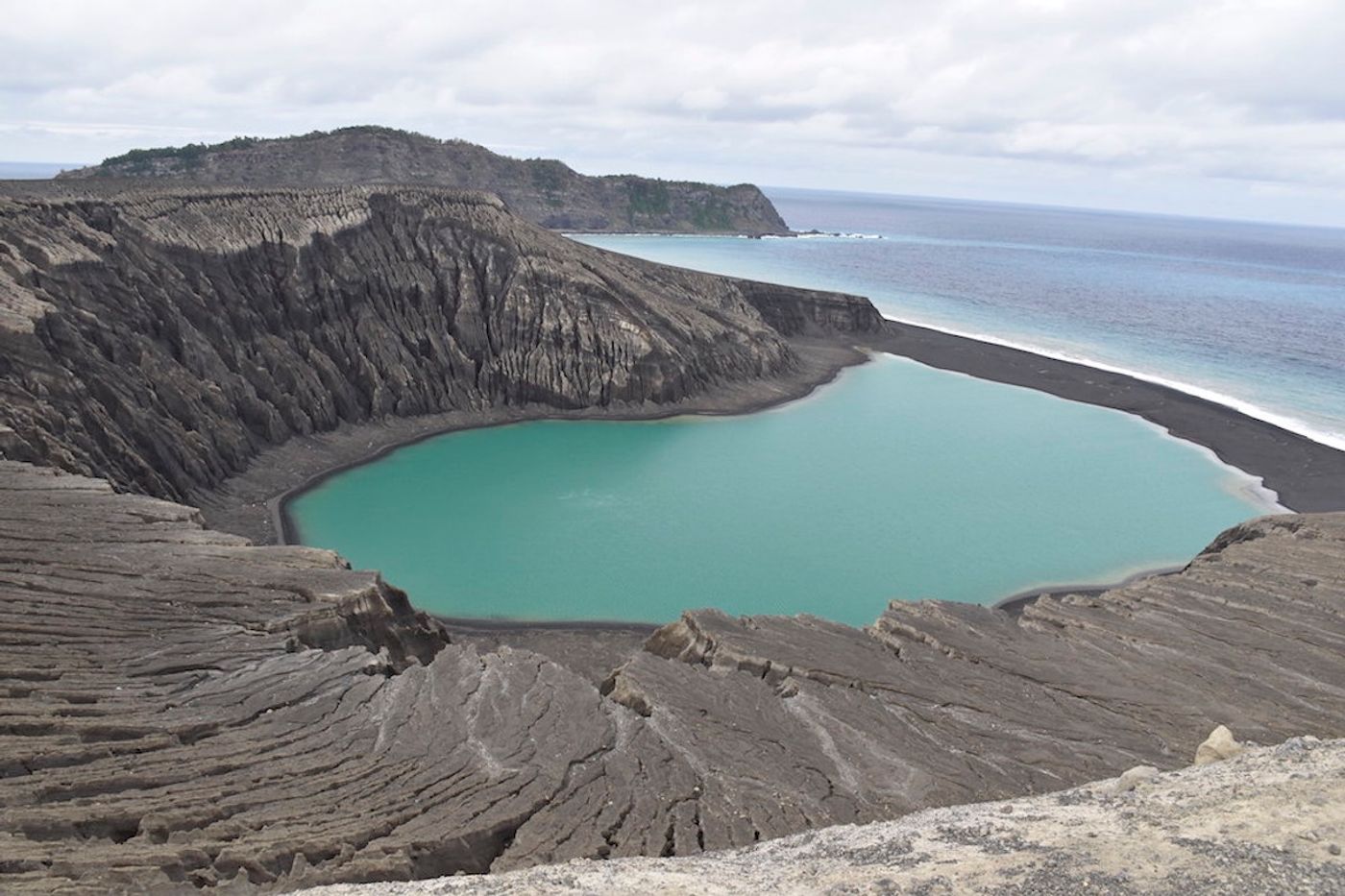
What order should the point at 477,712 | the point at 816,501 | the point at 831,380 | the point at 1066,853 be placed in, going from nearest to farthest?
Result: 1. the point at 1066,853
2. the point at 477,712
3. the point at 816,501
4. the point at 831,380

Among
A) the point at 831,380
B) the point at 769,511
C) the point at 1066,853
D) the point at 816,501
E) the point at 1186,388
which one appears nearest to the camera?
the point at 1066,853

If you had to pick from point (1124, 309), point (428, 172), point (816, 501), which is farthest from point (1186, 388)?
point (428, 172)

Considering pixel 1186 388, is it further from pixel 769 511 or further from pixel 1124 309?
pixel 1124 309

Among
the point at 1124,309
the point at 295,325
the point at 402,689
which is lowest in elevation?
the point at 402,689

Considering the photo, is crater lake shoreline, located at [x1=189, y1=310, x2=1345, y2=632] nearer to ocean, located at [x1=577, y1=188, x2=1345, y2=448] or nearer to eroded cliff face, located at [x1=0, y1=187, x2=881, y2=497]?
eroded cliff face, located at [x1=0, y1=187, x2=881, y2=497]

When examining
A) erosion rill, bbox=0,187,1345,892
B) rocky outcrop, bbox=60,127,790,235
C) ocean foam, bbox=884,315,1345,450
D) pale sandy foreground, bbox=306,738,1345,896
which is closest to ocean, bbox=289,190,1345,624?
ocean foam, bbox=884,315,1345,450

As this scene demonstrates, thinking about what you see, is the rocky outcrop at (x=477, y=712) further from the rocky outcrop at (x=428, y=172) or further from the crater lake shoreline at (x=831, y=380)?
the rocky outcrop at (x=428, y=172)
